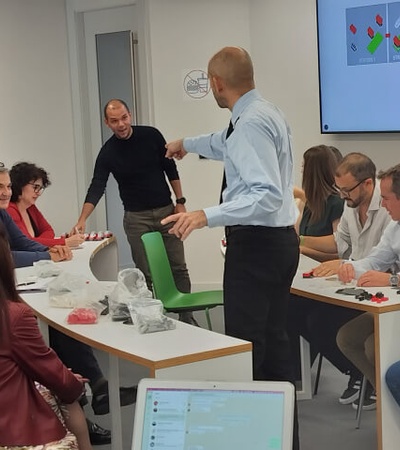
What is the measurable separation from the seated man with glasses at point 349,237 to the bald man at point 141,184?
1.42m

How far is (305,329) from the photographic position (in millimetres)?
4062

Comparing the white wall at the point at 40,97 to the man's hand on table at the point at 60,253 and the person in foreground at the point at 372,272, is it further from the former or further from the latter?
the person in foreground at the point at 372,272

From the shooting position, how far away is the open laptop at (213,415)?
2.04m

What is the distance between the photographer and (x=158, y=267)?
4.46m

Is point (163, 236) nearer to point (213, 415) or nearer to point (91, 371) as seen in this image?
point (91, 371)

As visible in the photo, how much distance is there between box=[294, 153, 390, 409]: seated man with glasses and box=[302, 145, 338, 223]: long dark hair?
0.77 feet

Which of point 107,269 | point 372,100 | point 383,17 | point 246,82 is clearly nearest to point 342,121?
point 372,100

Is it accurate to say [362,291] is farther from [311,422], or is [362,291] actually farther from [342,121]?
[342,121]

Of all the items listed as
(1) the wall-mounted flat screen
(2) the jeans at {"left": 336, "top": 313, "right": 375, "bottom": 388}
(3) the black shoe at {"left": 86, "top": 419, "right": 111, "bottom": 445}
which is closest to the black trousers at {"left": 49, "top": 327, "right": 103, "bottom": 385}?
(3) the black shoe at {"left": 86, "top": 419, "right": 111, "bottom": 445}

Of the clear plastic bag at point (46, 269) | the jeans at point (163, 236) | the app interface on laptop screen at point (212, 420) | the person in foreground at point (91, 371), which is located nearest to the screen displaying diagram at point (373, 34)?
the jeans at point (163, 236)

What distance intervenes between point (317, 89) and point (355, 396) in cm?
281

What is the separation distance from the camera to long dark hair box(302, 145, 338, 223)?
440 cm

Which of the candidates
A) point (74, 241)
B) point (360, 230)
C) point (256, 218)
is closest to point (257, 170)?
point (256, 218)

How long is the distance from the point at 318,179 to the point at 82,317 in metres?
1.96
